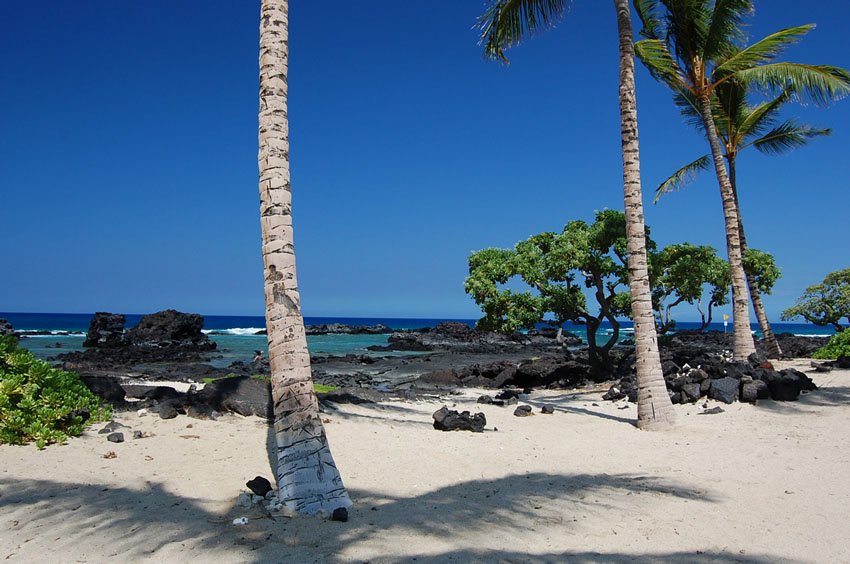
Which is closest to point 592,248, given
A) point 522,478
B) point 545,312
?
point 545,312

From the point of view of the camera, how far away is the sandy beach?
4.65 metres

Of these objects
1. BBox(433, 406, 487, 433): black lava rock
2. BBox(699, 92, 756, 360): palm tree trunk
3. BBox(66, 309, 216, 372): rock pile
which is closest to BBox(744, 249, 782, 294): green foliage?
BBox(699, 92, 756, 360): palm tree trunk

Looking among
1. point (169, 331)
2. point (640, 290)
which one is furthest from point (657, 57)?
point (169, 331)

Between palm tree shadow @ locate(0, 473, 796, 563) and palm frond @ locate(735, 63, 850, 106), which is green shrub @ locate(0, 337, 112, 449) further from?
palm frond @ locate(735, 63, 850, 106)

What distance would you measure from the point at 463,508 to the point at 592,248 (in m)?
12.4

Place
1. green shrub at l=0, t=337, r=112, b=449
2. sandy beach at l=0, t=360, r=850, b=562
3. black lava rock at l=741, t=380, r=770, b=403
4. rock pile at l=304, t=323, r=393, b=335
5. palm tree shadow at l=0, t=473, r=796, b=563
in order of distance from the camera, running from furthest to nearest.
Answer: rock pile at l=304, t=323, r=393, b=335
black lava rock at l=741, t=380, r=770, b=403
green shrub at l=0, t=337, r=112, b=449
sandy beach at l=0, t=360, r=850, b=562
palm tree shadow at l=0, t=473, r=796, b=563

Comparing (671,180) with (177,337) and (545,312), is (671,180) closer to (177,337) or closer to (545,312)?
(545,312)

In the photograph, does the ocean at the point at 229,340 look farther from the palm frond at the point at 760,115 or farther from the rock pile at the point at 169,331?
the palm frond at the point at 760,115

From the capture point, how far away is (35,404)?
25.7 ft

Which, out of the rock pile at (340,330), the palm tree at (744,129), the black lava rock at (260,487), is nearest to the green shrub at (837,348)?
the palm tree at (744,129)

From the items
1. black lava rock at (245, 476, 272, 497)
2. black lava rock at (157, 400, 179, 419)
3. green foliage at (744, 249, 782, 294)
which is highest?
green foliage at (744, 249, 782, 294)

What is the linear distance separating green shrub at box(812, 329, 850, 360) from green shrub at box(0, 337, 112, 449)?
70.0 feet

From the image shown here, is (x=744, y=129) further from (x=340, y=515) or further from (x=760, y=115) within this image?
(x=340, y=515)

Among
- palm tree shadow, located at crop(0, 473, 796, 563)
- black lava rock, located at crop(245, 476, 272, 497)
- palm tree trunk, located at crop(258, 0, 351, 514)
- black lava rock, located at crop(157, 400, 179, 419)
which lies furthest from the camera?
black lava rock, located at crop(157, 400, 179, 419)
